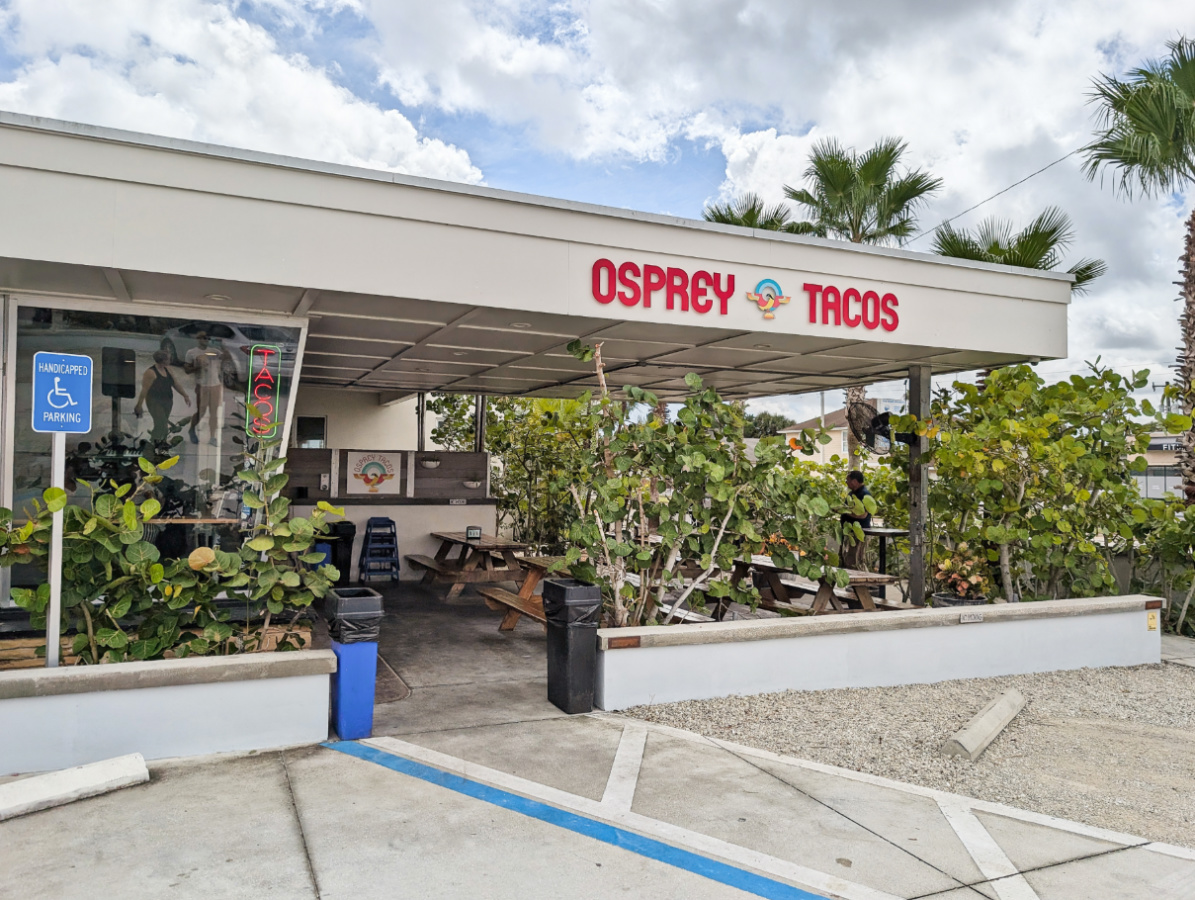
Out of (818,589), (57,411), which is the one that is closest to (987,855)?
(818,589)

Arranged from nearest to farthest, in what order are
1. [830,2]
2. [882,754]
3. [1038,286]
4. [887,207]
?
1. [882,754]
2. [1038,286]
3. [830,2]
4. [887,207]

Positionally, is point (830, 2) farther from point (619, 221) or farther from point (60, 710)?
point (60, 710)

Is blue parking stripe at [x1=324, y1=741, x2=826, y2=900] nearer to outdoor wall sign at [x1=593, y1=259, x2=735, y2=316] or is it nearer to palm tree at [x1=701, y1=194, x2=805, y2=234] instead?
outdoor wall sign at [x1=593, y1=259, x2=735, y2=316]

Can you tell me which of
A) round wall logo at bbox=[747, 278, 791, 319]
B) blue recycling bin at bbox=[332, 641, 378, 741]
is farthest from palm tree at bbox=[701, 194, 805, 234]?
blue recycling bin at bbox=[332, 641, 378, 741]

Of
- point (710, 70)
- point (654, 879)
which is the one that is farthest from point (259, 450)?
point (710, 70)

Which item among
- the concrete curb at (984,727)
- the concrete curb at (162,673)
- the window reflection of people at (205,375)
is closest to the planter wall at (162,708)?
the concrete curb at (162,673)

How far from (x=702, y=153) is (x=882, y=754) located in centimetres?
1890

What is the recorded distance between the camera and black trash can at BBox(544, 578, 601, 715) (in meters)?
5.59

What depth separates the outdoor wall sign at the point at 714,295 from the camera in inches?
263

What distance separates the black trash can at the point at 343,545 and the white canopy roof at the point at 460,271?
2.88 meters

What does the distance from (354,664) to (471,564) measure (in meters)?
5.62

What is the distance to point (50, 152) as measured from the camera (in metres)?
5.09

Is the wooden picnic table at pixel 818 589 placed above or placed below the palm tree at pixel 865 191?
below

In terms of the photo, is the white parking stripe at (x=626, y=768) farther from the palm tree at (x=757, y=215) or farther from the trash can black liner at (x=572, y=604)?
the palm tree at (x=757, y=215)
